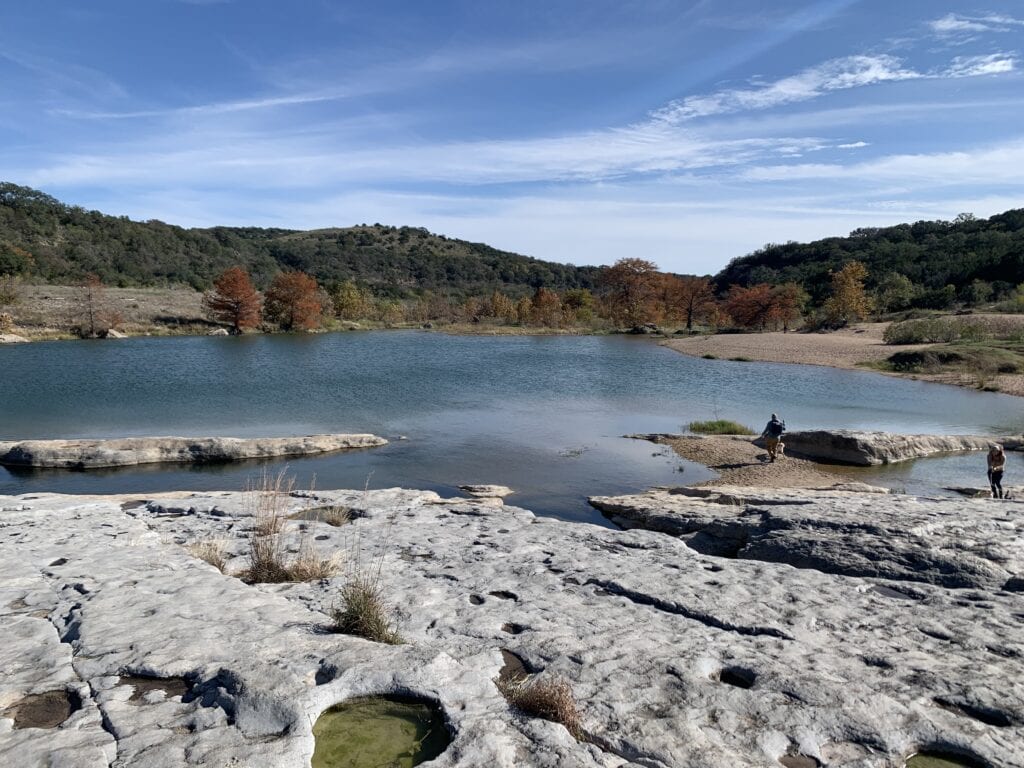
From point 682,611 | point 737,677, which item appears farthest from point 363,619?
point 682,611

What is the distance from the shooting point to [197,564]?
7.31 meters

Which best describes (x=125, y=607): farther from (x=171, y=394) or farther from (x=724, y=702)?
(x=171, y=394)

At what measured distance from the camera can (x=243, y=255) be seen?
12762cm

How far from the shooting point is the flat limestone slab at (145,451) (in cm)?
1700

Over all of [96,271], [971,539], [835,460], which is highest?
[96,271]

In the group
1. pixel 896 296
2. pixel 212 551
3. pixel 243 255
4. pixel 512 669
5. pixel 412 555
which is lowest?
pixel 412 555

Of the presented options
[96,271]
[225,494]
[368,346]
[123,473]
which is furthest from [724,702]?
[96,271]

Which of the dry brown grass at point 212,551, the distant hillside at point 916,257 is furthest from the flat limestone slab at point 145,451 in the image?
the distant hillside at point 916,257

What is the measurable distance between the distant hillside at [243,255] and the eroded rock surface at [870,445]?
3024 inches

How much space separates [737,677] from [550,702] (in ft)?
5.20

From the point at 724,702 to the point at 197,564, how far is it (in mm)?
5390

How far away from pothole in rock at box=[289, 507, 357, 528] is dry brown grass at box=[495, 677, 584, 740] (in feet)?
19.8

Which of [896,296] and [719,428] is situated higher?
[896,296]

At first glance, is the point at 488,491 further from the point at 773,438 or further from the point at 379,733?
the point at 379,733
